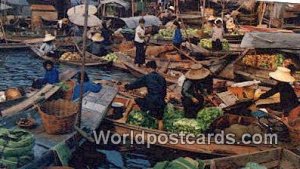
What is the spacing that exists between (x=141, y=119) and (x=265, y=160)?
9.53ft

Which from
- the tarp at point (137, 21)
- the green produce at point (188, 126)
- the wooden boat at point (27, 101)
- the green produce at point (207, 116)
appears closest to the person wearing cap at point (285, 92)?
the green produce at point (207, 116)

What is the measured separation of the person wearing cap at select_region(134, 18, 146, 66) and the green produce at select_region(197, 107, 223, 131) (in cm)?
700

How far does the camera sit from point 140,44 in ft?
50.1

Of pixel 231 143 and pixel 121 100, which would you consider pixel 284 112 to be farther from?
pixel 121 100

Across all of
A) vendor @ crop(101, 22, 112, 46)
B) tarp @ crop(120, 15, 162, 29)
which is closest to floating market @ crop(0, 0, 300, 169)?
vendor @ crop(101, 22, 112, 46)

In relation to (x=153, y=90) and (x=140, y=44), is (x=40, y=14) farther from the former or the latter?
(x=153, y=90)

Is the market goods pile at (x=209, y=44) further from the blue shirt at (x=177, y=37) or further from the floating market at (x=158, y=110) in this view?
the blue shirt at (x=177, y=37)

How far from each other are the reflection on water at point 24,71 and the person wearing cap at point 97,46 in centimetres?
105

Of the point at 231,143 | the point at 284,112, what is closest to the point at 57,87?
the point at 231,143

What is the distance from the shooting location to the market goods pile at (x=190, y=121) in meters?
8.32

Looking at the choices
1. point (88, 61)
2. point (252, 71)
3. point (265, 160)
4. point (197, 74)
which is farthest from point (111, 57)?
point (265, 160)

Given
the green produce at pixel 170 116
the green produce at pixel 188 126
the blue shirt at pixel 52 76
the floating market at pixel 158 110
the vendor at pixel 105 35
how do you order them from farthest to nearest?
the vendor at pixel 105 35
the blue shirt at pixel 52 76
the green produce at pixel 170 116
the green produce at pixel 188 126
the floating market at pixel 158 110

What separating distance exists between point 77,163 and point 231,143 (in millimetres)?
3087

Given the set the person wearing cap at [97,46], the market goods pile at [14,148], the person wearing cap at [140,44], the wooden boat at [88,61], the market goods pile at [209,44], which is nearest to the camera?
the market goods pile at [14,148]
